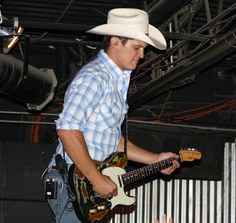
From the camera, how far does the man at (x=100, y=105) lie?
3.62 metres

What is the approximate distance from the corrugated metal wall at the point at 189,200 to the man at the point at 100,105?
4.56 metres

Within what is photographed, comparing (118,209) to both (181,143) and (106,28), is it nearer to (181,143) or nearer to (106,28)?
(181,143)

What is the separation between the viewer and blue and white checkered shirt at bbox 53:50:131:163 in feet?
12.0

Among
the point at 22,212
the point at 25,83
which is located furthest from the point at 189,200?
the point at 25,83

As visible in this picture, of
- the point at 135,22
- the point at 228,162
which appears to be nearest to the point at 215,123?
A: the point at 228,162

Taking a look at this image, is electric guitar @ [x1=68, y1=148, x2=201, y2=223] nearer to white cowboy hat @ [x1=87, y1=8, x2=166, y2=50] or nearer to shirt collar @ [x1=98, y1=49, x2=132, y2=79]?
shirt collar @ [x1=98, y1=49, x2=132, y2=79]

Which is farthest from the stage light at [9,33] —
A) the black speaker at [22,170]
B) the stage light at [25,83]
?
the black speaker at [22,170]

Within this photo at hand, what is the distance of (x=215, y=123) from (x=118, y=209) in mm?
1511

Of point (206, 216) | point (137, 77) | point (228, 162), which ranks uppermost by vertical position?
point (137, 77)

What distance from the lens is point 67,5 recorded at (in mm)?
5980

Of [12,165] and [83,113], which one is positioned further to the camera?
[12,165]

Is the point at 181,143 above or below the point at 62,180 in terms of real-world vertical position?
above

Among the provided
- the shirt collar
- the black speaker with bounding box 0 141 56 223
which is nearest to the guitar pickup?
the shirt collar

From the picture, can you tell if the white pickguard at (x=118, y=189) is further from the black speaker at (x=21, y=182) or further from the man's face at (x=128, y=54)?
the black speaker at (x=21, y=182)
